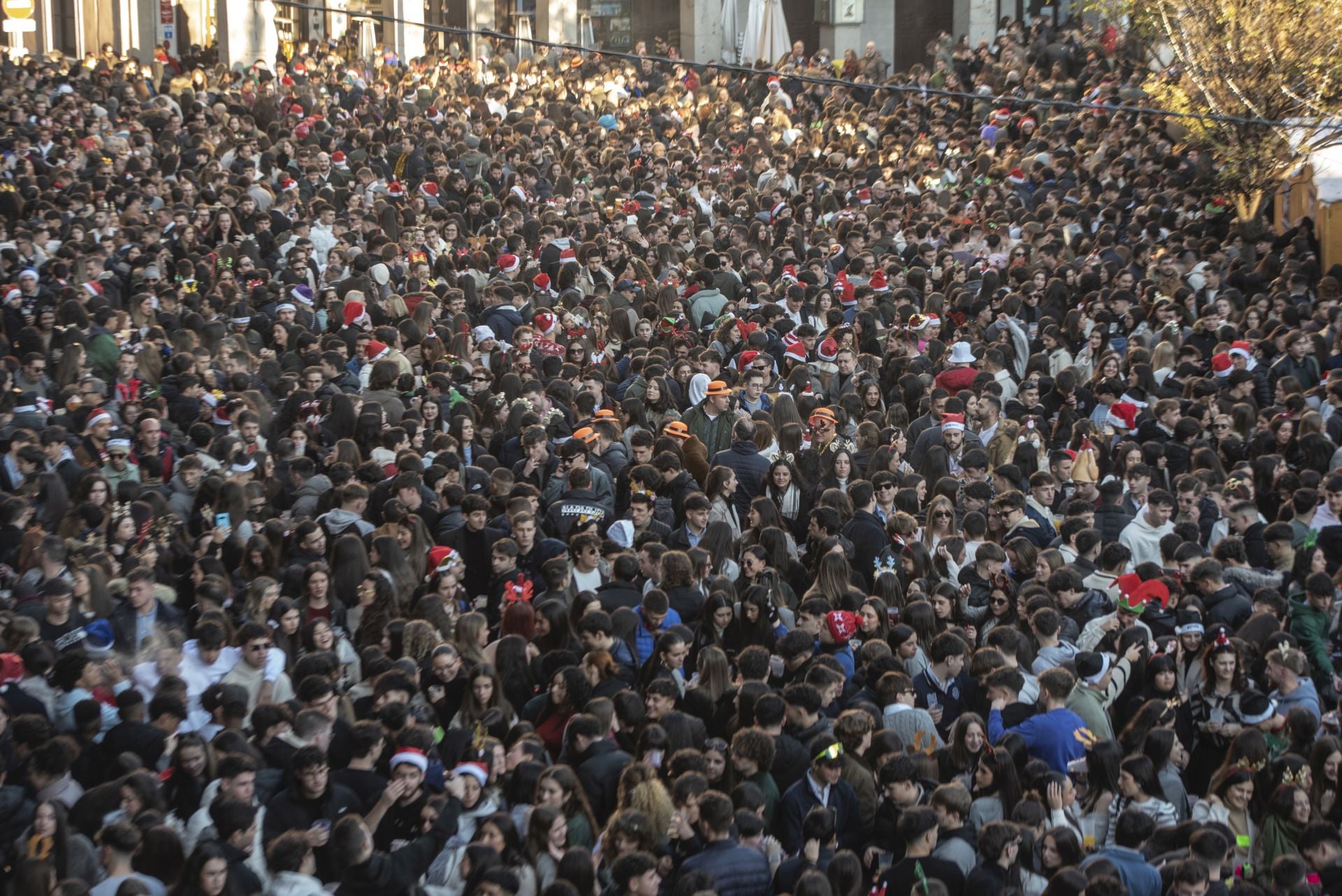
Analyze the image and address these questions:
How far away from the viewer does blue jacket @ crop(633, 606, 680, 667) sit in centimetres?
884

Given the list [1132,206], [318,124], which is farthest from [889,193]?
[318,124]

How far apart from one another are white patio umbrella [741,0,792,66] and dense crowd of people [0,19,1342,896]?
11.9 metres

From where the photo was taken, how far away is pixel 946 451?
38.1 feet

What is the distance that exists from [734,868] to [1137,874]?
1.49 m

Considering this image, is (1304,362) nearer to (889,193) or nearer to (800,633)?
(800,633)

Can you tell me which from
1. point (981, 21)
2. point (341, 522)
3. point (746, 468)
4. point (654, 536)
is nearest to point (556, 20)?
point (981, 21)

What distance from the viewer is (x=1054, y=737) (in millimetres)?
7598

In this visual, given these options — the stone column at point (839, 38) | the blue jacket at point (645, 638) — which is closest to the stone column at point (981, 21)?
the stone column at point (839, 38)

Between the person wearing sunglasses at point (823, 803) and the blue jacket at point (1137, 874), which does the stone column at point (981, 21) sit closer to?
the person wearing sunglasses at point (823, 803)

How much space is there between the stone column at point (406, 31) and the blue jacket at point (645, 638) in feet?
86.1

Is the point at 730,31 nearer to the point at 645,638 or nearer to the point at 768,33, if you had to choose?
the point at 768,33

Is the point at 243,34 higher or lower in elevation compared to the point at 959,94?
higher

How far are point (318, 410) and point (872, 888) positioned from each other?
23.0 ft

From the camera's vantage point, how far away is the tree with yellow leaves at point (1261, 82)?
61.8ft
